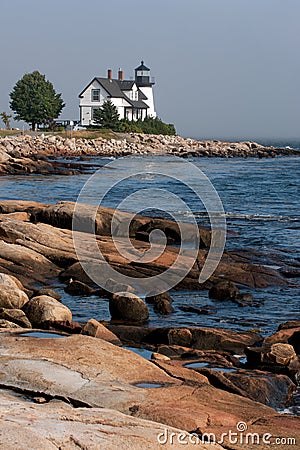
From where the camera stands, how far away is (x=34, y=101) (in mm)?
86312

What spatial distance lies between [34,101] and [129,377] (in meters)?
81.6

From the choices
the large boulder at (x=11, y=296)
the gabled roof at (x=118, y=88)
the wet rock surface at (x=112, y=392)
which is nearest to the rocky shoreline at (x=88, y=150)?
the gabled roof at (x=118, y=88)

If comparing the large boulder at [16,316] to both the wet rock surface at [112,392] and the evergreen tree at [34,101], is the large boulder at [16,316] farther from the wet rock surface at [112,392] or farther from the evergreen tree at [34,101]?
the evergreen tree at [34,101]

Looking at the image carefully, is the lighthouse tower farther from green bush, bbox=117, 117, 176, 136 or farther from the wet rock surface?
the wet rock surface

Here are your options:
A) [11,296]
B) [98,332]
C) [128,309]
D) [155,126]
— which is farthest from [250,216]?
[155,126]

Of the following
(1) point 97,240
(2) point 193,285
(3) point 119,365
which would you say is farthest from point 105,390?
(1) point 97,240

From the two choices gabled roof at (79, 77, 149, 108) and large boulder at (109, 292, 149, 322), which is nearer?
large boulder at (109, 292, 149, 322)

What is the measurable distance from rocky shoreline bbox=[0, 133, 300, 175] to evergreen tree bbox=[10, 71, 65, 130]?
13585mm

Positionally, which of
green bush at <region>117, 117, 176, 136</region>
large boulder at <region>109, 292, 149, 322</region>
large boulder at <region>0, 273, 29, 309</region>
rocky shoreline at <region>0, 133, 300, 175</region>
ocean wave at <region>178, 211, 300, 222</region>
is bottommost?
ocean wave at <region>178, 211, 300, 222</region>

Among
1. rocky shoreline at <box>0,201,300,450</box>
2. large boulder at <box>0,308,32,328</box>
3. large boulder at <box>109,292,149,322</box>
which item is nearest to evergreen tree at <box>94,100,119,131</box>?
rocky shoreline at <box>0,201,300,450</box>

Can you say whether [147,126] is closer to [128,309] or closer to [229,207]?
[229,207]

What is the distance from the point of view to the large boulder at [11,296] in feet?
36.4

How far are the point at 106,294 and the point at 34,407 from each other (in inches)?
302

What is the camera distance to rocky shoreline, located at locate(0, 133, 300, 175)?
161 ft
